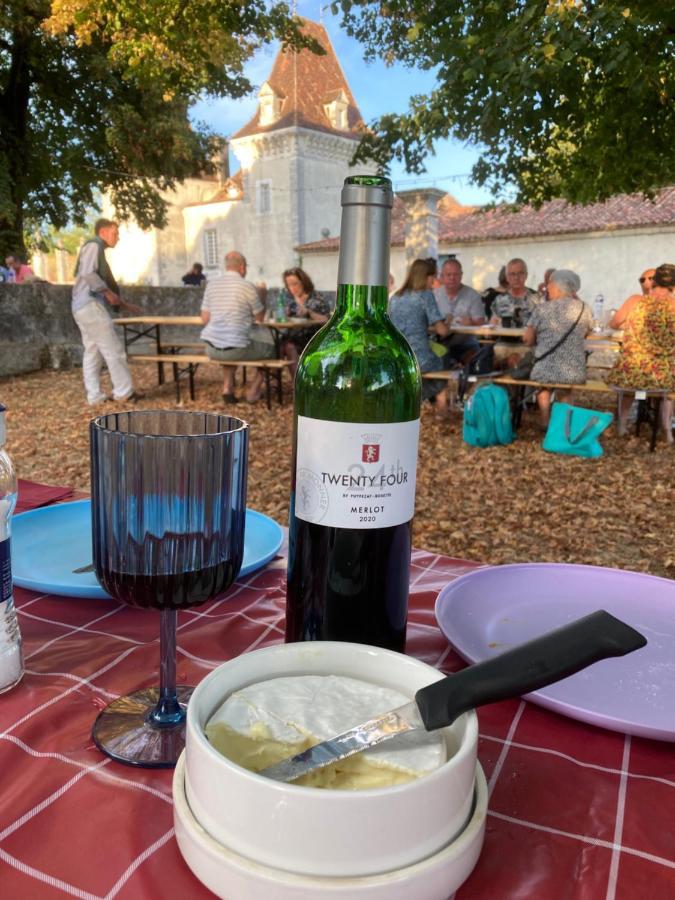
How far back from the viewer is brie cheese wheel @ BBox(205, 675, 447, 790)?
18.5 inches

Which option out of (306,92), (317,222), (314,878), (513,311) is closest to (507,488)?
(513,311)

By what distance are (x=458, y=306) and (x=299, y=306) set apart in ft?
5.77

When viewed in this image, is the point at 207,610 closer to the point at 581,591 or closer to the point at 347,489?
the point at 347,489

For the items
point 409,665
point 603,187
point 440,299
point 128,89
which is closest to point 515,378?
point 440,299

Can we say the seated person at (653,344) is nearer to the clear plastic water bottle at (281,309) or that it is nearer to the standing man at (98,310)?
the clear plastic water bottle at (281,309)

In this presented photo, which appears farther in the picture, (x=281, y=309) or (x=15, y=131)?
(x=15, y=131)

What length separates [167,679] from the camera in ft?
2.12

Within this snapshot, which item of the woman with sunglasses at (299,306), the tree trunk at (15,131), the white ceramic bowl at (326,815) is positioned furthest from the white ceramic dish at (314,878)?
the tree trunk at (15,131)

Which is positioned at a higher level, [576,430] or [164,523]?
[164,523]

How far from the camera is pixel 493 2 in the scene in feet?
15.4

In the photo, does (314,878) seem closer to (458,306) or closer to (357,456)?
(357,456)

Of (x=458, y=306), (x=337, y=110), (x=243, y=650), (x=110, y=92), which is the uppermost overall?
(x=337, y=110)

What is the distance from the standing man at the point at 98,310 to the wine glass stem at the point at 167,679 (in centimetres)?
648

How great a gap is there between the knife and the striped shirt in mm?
6442
